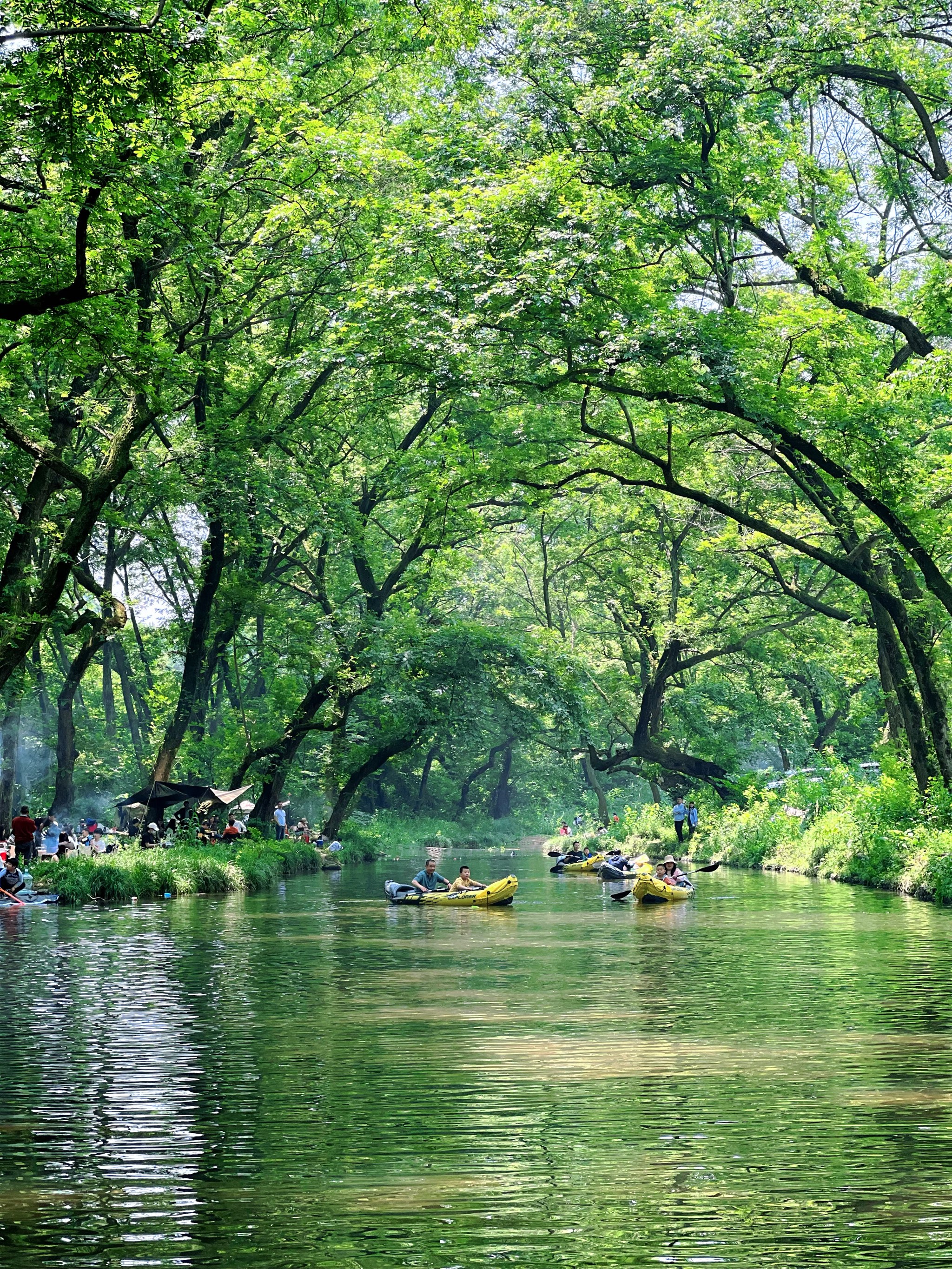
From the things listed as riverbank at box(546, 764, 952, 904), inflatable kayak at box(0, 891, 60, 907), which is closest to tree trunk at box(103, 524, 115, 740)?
inflatable kayak at box(0, 891, 60, 907)

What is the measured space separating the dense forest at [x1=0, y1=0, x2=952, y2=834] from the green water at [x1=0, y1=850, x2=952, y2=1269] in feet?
24.3

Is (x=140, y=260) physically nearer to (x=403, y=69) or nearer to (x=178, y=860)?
(x=403, y=69)

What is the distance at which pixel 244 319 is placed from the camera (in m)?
29.7

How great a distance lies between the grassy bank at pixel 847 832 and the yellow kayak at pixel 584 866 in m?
3.58

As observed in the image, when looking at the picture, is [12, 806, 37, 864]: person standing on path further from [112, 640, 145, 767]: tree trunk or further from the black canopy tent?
[112, 640, 145, 767]: tree trunk

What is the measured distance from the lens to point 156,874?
27.3m

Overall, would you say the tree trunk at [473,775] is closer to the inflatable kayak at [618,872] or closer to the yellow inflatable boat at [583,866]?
the yellow inflatable boat at [583,866]

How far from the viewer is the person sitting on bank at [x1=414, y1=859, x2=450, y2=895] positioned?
29297mm

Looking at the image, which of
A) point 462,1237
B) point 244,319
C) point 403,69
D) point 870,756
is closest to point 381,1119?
point 462,1237

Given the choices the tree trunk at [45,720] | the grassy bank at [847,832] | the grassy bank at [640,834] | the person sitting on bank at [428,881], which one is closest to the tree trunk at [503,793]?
the grassy bank at [640,834]

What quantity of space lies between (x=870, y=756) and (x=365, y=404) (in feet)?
89.1

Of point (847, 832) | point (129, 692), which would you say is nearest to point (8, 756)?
point (129, 692)

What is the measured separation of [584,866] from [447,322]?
91.4 ft

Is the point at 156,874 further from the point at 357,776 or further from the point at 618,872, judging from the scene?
the point at 357,776
